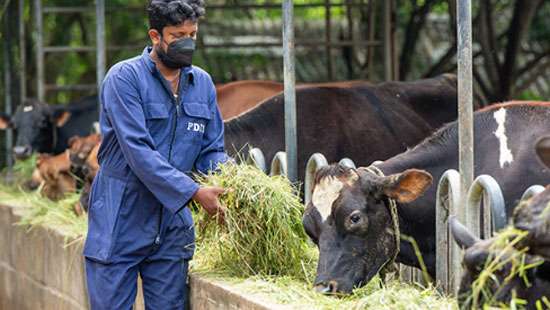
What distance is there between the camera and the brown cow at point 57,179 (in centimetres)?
1040

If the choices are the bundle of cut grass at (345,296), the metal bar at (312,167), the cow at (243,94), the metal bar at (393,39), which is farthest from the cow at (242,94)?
the bundle of cut grass at (345,296)

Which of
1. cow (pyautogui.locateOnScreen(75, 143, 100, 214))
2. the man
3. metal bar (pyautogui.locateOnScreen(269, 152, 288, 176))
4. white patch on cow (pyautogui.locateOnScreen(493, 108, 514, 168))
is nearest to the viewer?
the man

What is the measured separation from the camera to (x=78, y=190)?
1020cm

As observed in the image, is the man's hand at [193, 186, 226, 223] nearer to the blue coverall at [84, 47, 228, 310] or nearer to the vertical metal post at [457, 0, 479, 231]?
the blue coverall at [84, 47, 228, 310]

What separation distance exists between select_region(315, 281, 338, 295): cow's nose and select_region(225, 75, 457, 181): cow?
3.28 meters

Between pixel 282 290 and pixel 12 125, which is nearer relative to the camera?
pixel 282 290

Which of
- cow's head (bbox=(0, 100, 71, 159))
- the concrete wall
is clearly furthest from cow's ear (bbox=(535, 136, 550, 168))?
cow's head (bbox=(0, 100, 71, 159))

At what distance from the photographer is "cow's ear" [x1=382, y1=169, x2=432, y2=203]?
5.91 m

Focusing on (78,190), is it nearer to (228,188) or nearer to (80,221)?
(80,221)

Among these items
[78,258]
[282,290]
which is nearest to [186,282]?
[282,290]

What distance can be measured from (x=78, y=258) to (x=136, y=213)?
74.5 inches

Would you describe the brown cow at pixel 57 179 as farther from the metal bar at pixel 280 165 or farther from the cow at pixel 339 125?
the metal bar at pixel 280 165

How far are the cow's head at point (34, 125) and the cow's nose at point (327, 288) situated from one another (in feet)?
25.0

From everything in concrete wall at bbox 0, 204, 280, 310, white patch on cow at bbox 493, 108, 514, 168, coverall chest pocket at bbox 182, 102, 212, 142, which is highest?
coverall chest pocket at bbox 182, 102, 212, 142
